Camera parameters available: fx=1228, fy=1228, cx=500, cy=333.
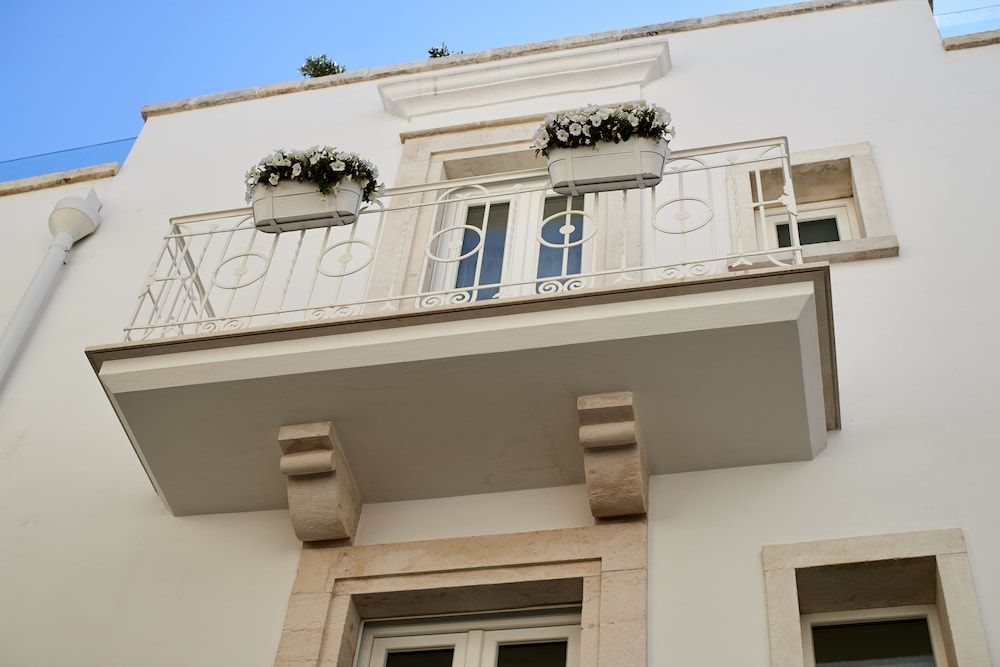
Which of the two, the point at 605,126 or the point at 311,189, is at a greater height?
the point at 605,126

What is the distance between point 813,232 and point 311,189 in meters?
3.12

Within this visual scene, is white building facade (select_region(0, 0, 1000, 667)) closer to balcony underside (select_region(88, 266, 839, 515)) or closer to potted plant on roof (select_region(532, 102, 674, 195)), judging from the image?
balcony underside (select_region(88, 266, 839, 515))

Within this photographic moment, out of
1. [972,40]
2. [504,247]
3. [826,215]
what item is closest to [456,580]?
[504,247]

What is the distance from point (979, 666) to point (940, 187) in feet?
10.7

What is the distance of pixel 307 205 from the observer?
642 cm

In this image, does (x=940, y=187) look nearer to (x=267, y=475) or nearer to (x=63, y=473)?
(x=267, y=475)

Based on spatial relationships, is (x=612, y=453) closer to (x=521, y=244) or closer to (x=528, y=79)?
(x=521, y=244)

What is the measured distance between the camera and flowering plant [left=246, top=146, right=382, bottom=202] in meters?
6.37

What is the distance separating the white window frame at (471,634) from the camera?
5.62m

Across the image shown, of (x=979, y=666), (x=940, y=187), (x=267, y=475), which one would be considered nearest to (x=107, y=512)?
(x=267, y=475)

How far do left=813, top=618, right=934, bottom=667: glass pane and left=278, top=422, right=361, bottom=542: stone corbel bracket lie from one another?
2.27m

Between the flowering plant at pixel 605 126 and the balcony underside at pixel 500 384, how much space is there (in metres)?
0.98

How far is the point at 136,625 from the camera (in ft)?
19.4

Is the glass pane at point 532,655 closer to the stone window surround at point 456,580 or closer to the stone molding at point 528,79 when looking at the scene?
the stone window surround at point 456,580
